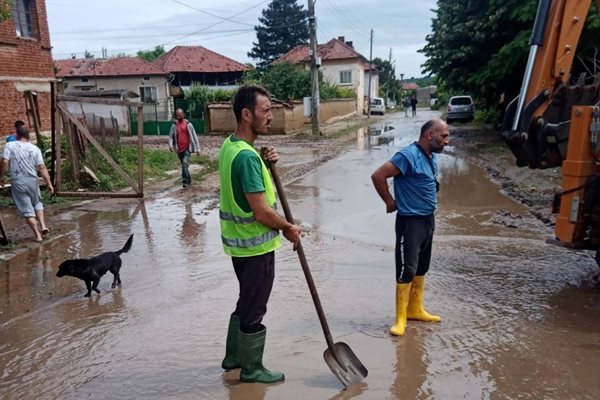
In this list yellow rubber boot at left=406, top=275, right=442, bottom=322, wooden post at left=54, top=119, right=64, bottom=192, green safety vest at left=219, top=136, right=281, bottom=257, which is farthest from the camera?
wooden post at left=54, top=119, right=64, bottom=192

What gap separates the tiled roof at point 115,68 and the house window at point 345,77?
1864 cm

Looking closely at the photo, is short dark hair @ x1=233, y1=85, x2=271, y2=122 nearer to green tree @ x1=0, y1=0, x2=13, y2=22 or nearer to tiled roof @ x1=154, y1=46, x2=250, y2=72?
green tree @ x1=0, y1=0, x2=13, y2=22

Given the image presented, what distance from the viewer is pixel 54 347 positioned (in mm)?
4461

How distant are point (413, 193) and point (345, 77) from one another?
4989 centimetres

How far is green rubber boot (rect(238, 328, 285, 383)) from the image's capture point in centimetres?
353

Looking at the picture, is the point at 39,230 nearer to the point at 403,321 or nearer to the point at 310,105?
the point at 403,321

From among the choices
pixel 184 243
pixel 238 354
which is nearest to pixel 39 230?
pixel 184 243

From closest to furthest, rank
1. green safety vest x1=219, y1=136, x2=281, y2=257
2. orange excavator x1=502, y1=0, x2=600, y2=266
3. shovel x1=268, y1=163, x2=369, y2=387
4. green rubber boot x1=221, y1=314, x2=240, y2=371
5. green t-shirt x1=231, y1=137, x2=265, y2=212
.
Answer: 1. green t-shirt x1=231, y1=137, x2=265, y2=212
2. green safety vest x1=219, y1=136, x2=281, y2=257
3. shovel x1=268, y1=163, x2=369, y2=387
4. green rubber boot x1=221, y1=314, x2=240, y2=371
5. orange excavator x1=502, y1=0, x2=600, y2=266

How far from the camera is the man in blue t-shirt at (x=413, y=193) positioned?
432 centimetres

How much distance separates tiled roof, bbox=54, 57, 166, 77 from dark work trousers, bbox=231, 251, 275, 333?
3940 centimetres

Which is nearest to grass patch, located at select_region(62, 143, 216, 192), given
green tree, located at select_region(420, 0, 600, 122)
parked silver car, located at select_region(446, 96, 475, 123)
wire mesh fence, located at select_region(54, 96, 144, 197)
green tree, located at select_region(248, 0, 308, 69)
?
wire mesh fence, located at select_region(54, 96, 144, 197)

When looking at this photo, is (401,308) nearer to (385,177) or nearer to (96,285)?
(385,177)

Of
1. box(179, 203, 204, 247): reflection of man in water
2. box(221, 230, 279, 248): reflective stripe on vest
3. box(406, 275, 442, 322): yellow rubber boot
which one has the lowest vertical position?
box(179, 203, 204, 247): reflection of man in water

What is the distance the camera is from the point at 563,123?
553 centimetres
